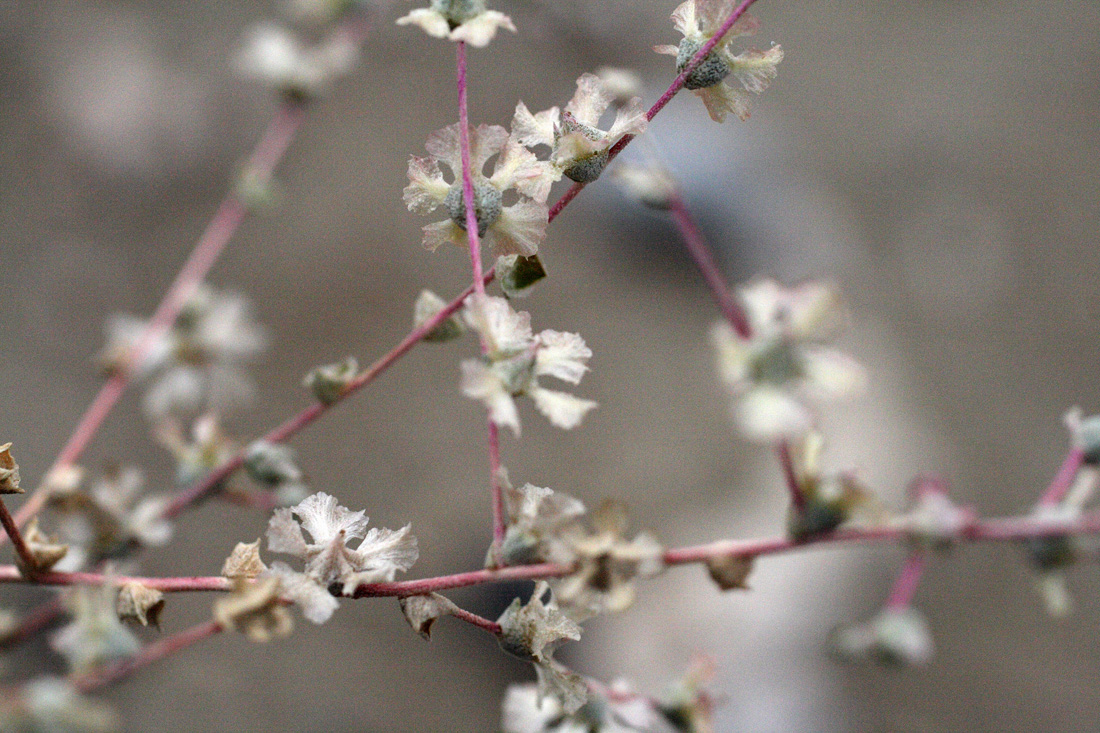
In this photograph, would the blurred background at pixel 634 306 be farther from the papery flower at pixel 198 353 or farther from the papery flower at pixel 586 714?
the papery flower at pixel 586 714

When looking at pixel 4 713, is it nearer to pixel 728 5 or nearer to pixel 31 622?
pixel 31 622

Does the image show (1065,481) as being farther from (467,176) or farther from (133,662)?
(133,662)

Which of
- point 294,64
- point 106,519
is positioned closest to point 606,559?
point 106,519

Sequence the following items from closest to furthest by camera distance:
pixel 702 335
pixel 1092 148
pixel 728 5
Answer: pixel 728 5, pixel 702 335, pixel 1092 148

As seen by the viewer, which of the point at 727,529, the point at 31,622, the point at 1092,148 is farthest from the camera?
the point at 1092,148

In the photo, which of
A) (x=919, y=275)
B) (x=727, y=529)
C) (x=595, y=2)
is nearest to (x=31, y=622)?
(x=727, y=529)

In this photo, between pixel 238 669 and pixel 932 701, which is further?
pixel 932 701
